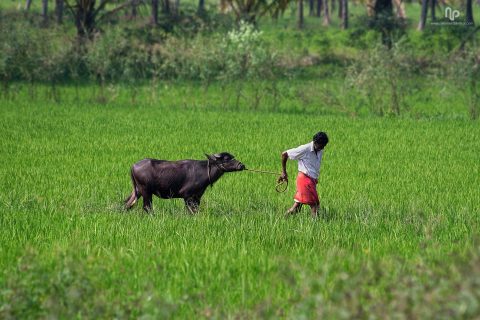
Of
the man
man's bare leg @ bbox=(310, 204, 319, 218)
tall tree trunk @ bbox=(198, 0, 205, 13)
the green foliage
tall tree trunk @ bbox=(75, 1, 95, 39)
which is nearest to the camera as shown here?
the man

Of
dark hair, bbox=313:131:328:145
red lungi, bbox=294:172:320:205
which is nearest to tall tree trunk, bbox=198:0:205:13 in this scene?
red lungi, bbox=294:172:320:205

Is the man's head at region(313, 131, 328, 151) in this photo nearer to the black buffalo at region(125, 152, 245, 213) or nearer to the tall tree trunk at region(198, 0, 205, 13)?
the black buffalo at region(125, 152, 245, 213)

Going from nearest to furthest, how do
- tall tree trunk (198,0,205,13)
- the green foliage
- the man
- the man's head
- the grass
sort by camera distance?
the grass < the man's head < the man < the green foliage < tall tree trunk (198,0,205,13)

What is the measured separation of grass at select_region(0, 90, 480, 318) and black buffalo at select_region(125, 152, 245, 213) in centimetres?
25

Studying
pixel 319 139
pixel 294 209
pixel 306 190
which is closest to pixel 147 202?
pixel 294 209

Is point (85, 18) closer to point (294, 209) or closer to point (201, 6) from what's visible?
point (201, 6)

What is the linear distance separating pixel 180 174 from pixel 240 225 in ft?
3.25

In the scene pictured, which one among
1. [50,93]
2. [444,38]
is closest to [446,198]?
[50,93]

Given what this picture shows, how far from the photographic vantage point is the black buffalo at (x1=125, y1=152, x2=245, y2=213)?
8.64 metres

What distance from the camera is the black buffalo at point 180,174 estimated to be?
8641 mm

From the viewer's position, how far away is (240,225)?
315 inches

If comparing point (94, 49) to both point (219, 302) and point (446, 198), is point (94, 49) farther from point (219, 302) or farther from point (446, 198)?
point (219, 302)

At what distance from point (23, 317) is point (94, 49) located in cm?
1659

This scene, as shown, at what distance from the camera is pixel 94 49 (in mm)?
21109
